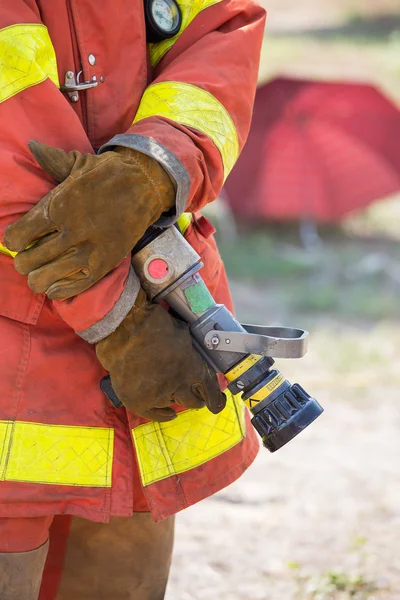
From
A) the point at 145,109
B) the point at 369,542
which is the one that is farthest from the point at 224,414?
the point at 369,542

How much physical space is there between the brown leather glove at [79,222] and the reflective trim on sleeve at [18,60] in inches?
4.4

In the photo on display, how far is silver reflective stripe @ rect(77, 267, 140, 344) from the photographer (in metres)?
1.61

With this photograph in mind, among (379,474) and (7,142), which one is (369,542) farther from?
(7,142)

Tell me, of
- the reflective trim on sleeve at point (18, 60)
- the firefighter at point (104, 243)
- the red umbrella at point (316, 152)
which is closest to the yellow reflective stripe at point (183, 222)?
the firefighter at point (104, 243)

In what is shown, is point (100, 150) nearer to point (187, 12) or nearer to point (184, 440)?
point (187, 12)

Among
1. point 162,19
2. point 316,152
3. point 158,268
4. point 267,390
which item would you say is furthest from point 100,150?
point 316,152

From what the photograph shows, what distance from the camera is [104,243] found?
1550mm

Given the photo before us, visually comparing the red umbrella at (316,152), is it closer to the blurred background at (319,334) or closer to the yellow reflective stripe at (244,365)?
the blurred background at (319,334)

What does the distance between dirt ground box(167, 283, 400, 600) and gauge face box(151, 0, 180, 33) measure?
69.8 inches

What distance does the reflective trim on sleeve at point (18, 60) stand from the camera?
5.16 feet

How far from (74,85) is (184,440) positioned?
0.67 meters

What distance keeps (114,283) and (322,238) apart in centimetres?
712

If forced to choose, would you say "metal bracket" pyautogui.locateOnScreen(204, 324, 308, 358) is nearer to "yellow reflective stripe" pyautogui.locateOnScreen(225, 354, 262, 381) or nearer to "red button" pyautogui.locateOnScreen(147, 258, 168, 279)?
"yellow reflective stripe" pyautogui.locateOnScreen(225, 354, 262, 381)

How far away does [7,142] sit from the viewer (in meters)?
1.56
